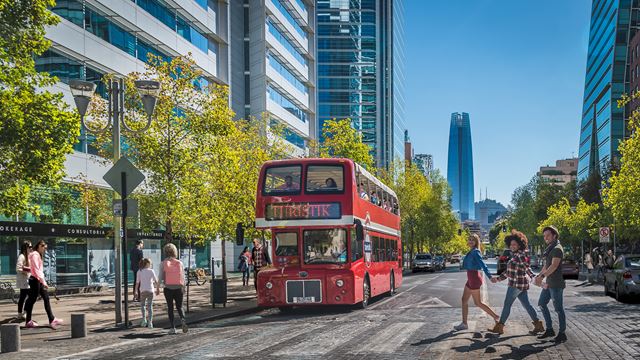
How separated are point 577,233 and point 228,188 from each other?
160 ft

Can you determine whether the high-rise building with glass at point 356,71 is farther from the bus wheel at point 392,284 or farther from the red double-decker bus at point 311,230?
the red double-decker bus at point 311,230

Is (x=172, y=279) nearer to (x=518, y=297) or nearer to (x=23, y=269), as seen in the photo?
(x=23, y=269)

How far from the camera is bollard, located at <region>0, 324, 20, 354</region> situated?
1200 centimetres


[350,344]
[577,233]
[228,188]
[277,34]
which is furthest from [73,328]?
[577,233]

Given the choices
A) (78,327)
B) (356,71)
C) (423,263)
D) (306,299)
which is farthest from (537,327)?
(356,71)

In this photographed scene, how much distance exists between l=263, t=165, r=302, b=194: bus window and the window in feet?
1.02

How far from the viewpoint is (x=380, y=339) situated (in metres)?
12.3

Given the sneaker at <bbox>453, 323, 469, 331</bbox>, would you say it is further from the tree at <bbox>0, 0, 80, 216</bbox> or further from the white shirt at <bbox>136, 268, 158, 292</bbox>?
Answer: the tree at <bbox>0, 0, 80, 216</bbox>

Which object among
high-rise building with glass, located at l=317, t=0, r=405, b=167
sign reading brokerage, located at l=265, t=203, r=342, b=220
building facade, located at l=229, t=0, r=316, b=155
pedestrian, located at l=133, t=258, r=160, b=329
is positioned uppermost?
high-rise building with glass, located at l=317, t=0, r=405, b=167

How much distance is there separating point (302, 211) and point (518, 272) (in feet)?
23.4

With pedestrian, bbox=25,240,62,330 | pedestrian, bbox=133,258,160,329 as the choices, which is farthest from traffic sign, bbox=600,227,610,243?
pedestrian, bbox=25,240,62,330

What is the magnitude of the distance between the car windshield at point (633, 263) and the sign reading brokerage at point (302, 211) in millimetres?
9999

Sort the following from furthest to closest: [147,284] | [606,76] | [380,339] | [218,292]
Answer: [606,76] → [218,292] → [147,284] → [380,339]

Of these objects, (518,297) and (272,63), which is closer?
(518,297)
